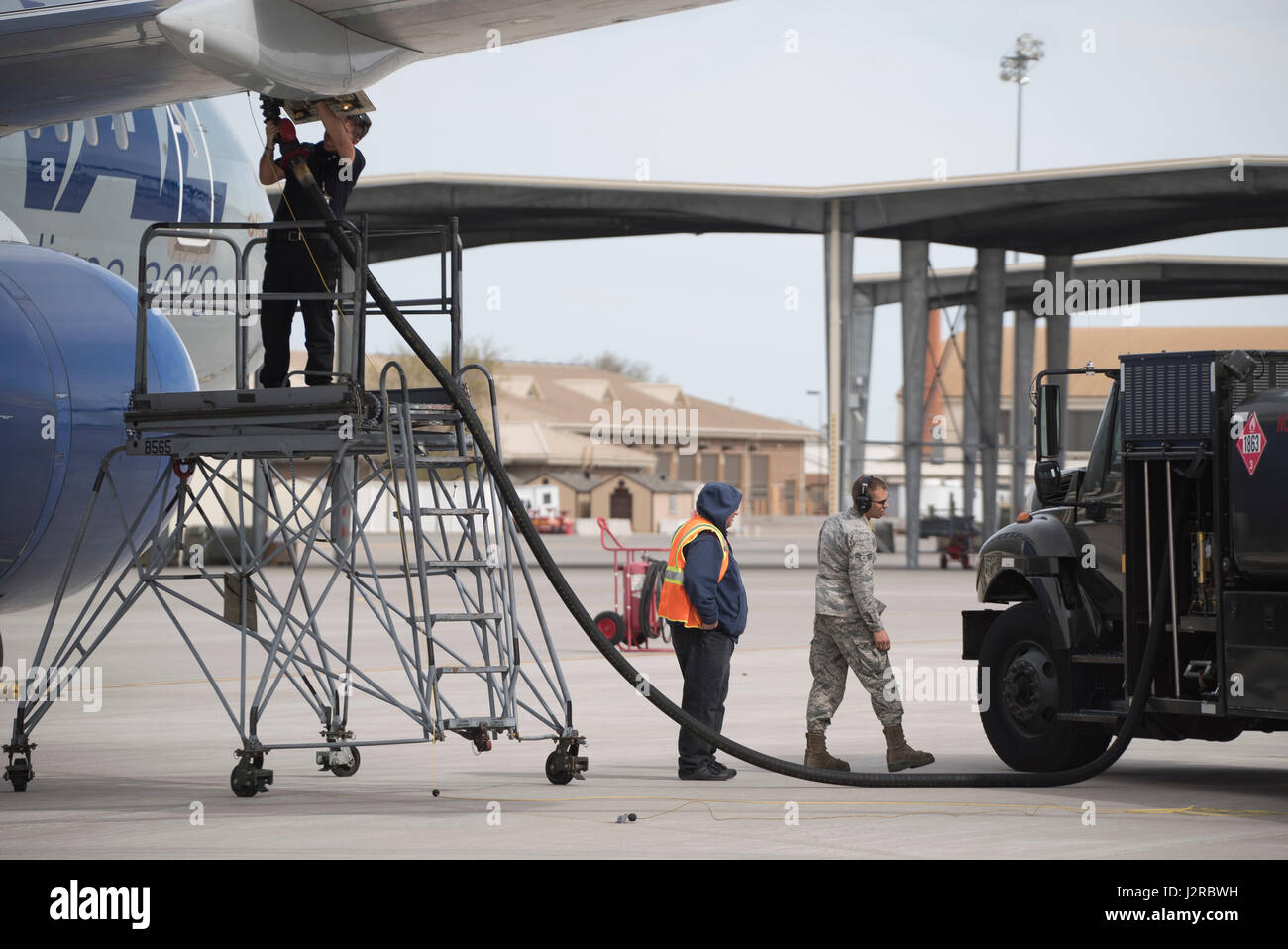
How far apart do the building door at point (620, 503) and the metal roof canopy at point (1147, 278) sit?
5105cm

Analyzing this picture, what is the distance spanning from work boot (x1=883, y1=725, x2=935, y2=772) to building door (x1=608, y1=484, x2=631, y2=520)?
99358 mm

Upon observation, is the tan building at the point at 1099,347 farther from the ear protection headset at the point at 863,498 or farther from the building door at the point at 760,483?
the ear protection headset at the point at 863,498

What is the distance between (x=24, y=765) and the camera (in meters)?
11.3

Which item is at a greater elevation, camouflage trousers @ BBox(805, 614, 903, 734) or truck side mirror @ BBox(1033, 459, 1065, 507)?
truck side mirror @ BBox(1033, 459, 1065, 507)

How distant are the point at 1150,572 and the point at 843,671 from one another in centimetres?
238

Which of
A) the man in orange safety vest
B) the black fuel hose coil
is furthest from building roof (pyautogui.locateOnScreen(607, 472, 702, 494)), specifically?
the black fuel hose coil

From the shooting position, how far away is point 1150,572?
1083 cm

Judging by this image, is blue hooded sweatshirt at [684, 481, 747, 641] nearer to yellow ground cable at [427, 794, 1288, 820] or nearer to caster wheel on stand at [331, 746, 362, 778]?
yellow ground cable at [427, 794, 1288, 820]

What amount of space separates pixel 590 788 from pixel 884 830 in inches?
96.8

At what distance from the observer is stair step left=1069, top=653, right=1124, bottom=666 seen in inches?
441

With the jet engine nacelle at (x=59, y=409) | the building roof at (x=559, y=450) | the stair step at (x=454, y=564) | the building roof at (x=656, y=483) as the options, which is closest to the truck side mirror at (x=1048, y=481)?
the stair step at (x=454, y=564)

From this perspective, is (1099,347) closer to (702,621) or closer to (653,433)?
(653,433)

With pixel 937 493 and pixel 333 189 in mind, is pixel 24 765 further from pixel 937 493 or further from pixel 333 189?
pixel 937 493
